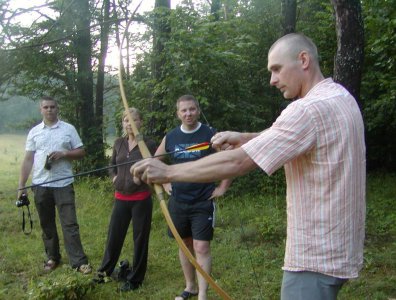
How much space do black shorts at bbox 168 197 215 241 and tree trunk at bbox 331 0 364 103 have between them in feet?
7.65

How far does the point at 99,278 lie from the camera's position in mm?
4398

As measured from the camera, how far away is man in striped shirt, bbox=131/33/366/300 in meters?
1.79

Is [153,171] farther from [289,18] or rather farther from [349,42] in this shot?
[289,18]

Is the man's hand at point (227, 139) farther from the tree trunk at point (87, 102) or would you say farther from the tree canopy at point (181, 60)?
the tree trunk at point (87, 102)

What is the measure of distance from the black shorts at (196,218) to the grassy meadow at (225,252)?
0.72 meters

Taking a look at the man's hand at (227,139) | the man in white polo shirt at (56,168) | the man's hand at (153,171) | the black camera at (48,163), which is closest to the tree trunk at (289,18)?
the man in white polo shirt at (56,168)

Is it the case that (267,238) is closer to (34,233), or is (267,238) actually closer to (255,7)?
(34,233)

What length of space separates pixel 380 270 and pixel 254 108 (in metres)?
4.40

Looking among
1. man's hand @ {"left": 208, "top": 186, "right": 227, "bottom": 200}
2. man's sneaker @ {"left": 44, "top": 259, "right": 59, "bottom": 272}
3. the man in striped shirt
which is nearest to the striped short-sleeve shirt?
the man in striped shirt

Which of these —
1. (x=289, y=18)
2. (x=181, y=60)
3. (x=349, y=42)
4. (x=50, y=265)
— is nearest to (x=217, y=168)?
(x=349, y=42)

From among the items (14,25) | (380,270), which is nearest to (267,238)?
(380,270)

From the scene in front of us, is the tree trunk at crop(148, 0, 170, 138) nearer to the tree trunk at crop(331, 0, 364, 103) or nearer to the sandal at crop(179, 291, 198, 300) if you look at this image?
the tree trunk at crop(331, 0, 364, 103)

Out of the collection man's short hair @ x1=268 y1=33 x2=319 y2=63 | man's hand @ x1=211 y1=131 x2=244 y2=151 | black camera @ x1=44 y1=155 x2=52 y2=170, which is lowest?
black camera @ x1=44 y1=155 x2=52 y2=170

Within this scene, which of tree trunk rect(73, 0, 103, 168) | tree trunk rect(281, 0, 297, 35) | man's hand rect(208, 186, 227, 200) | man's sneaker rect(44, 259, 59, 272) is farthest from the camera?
tree trunk rect(73, 0, 103, 168)
